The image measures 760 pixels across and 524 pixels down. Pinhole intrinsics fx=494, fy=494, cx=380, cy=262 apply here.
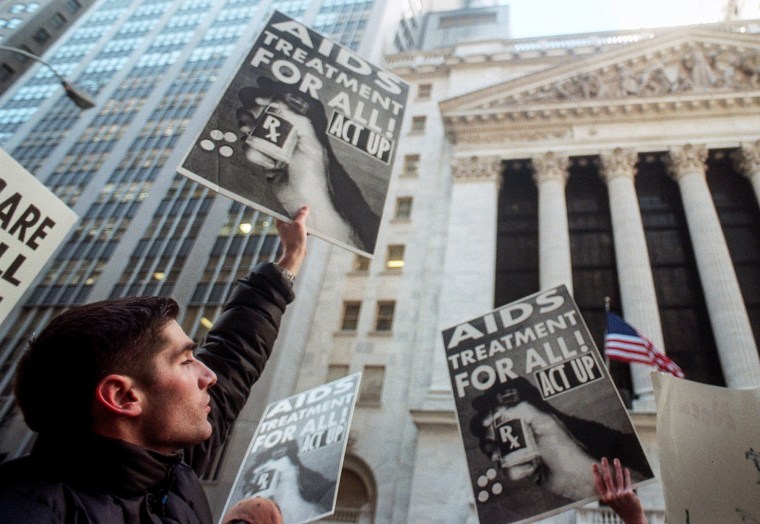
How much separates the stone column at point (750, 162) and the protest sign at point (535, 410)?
22035 mm

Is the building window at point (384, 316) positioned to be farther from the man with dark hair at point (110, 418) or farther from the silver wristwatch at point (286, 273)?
the man with dark hair at point (110, 418)

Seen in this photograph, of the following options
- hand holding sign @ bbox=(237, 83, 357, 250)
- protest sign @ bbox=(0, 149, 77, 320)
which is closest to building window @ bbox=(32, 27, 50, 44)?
protest sign @ bbox=(0, 149, 77, 320)

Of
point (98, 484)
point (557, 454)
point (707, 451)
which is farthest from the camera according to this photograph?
point (557, 454)

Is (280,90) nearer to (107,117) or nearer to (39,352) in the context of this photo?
(39,352)

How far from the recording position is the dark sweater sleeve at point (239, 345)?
9.36 feet

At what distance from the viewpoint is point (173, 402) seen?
81.7 inches

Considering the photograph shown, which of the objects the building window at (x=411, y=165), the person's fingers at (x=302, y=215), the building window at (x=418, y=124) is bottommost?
the person's fingers at (x=302, y=215)

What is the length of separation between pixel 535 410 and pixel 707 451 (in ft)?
6.63

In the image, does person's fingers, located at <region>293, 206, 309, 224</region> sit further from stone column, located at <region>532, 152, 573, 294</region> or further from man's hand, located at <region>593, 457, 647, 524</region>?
stone column, located at <region>532, 152, 573, 294</region>

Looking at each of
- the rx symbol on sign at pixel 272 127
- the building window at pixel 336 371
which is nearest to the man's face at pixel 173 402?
the rx symbol on sign at pixel 272 127

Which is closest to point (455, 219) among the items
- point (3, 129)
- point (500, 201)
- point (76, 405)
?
point (500, 201)

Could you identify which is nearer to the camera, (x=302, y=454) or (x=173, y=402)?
(x=173, y=402)

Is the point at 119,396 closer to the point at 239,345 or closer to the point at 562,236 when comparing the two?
the point at 239,345

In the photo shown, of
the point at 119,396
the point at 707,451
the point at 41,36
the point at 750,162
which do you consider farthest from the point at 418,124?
the point at 119,396
